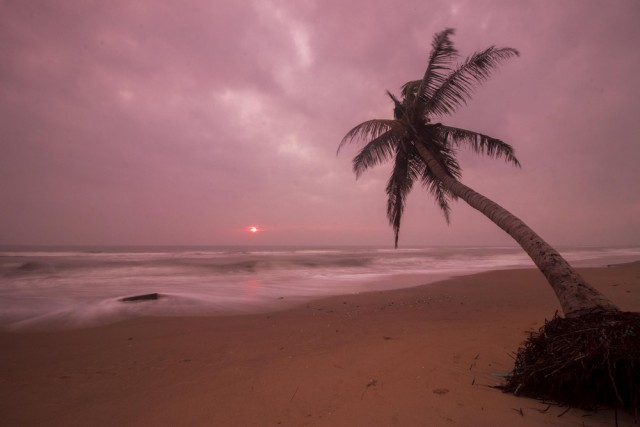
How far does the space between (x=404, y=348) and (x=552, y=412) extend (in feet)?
6.61

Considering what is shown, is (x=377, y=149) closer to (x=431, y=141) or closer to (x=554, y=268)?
(x=431, y=141)

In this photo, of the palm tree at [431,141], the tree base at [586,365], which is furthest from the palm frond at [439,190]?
the tree base at [586,365]

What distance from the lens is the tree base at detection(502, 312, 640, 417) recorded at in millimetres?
2236

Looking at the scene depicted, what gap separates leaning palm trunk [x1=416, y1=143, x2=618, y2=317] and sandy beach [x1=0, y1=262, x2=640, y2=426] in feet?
3.65

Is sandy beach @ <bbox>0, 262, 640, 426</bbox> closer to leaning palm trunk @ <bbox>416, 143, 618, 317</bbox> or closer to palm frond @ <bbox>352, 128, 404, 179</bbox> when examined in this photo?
leaning palm trunk @ <bbox>416, 143, 618, 317</bbox>

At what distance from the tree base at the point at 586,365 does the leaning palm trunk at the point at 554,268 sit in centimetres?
47

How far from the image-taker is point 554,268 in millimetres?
3926

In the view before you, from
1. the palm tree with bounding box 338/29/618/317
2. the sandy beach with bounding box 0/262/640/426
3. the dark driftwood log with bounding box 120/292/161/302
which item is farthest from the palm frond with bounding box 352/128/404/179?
the dark driftwood log with bounding box 120/292/161/302

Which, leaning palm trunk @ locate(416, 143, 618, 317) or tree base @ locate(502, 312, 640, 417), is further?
leaning palm trunk @ locate(416, 143, 618, 317)

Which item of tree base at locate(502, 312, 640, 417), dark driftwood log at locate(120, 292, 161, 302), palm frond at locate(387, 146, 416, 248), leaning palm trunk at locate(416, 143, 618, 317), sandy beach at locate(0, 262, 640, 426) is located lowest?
dark driftwood log at locate(120, 292, 161, 302)

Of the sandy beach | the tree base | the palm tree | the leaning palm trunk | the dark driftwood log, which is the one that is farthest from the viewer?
the dark driftwood log

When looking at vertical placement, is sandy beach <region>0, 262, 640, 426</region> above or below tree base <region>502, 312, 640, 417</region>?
below

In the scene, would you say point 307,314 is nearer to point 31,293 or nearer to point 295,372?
point 295,372

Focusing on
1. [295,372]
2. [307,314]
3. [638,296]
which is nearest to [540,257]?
[295,372]
